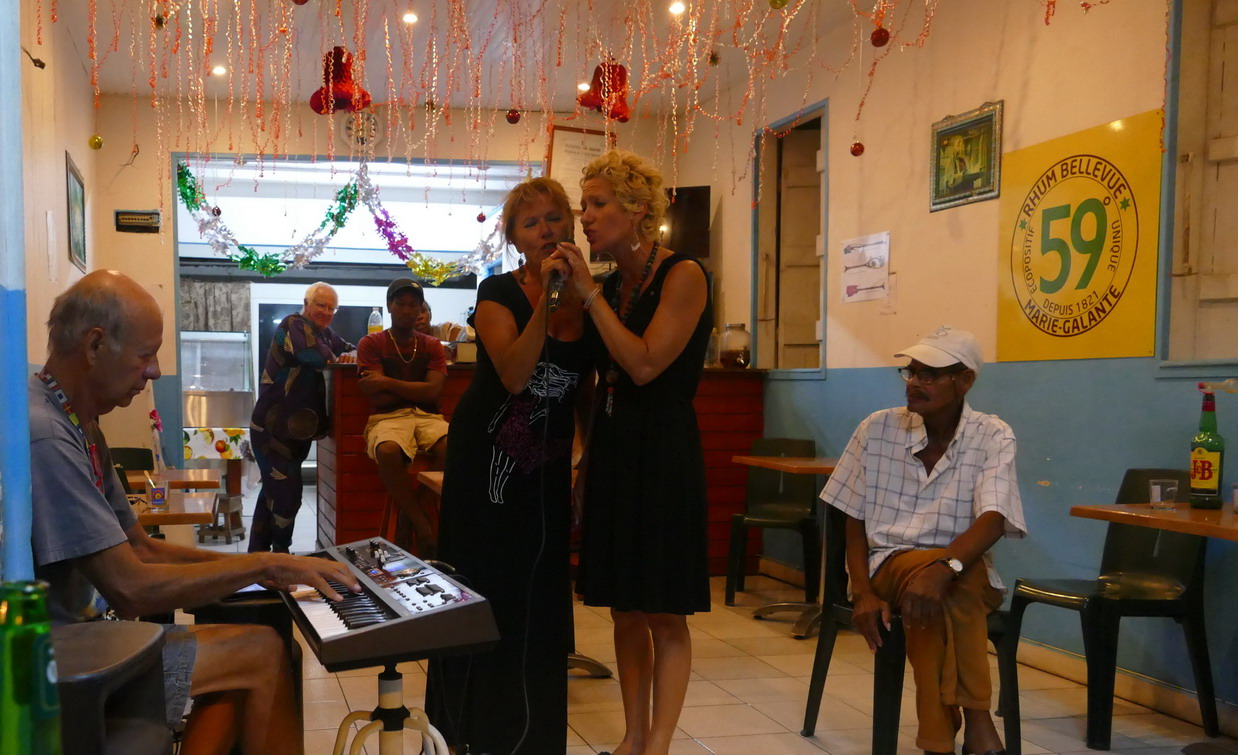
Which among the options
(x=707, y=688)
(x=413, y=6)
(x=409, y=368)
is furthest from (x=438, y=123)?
(x=707, y=688)

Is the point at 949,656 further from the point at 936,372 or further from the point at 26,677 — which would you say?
the point at 26,677

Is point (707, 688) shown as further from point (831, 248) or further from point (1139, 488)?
point (831, 248)

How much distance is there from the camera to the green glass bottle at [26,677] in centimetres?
66

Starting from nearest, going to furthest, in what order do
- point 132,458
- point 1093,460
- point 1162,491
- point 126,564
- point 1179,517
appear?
point 126,564, point 1179,517, point 1162,491, point 1093,460, point 132,458

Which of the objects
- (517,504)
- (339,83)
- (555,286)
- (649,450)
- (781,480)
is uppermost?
(339,83)

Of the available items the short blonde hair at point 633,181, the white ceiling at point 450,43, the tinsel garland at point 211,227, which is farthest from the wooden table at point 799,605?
the tinsel garland at point 211,227

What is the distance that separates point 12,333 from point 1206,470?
3175mm


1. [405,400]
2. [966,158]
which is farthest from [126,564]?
[966,158]

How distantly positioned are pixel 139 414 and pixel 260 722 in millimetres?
6316

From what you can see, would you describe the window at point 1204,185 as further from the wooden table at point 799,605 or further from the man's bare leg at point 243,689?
the man's bare leg at point 243,689

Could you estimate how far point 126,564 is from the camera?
1576 mm

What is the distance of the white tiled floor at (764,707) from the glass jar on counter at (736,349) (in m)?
2.34

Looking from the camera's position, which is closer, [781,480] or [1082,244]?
[1082,244]

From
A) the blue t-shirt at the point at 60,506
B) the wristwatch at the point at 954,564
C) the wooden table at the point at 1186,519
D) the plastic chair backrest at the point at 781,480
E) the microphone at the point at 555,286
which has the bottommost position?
the plastic chair backrest at the point at 781,480
